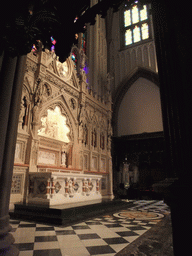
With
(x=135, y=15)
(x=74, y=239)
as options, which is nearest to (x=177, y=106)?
(x=74, y=239)

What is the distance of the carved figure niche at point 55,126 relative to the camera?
753 centimetres

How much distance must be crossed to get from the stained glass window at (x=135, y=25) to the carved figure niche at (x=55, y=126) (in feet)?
33.1

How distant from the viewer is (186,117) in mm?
1075

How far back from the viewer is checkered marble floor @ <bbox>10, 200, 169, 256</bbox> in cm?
234

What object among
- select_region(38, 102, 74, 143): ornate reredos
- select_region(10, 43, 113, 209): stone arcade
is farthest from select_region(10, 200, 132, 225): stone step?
select_region(38, 102, 74, 143): ornate reredos

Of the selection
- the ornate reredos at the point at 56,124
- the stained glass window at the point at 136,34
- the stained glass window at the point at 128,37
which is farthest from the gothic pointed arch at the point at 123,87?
the ornate reredos at the point at 56,124

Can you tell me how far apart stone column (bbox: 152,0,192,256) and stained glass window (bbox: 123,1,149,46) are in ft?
48.1

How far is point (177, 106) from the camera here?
1154mm

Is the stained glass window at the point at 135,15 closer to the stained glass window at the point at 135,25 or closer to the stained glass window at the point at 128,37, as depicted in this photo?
the stained glass window at the point at 135,25

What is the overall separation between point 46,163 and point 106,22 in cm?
1281

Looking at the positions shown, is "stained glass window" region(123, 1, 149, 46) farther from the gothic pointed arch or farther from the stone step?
the stone step

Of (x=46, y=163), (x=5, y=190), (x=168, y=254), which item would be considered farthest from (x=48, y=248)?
(x=46, y=163)

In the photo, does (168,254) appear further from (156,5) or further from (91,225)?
(156,5)

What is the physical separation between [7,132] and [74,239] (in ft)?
6.43
